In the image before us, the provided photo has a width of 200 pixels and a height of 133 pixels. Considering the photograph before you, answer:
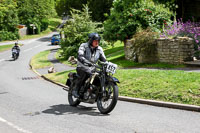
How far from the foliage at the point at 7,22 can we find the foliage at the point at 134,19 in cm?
4817

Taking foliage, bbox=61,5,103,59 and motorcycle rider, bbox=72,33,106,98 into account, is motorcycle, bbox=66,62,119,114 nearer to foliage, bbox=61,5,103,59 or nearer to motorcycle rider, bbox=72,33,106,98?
motorcycle rider, bbox=72,33,106,98

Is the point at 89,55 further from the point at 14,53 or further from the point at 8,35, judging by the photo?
the point at 8,35

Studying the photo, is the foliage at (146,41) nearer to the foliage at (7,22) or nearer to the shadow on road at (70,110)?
the shadow on road at (70,110)

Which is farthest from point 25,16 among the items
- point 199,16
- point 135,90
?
point 135,90

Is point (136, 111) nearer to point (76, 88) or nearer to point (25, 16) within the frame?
point (76, 88)

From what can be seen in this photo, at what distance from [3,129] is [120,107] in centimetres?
338

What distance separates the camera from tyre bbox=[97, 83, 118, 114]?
7.52 m

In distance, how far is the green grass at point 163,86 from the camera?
29.4ft

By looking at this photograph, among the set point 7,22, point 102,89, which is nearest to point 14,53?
point 102,89

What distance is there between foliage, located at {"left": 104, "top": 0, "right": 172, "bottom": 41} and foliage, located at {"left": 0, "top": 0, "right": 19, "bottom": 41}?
4817 cm

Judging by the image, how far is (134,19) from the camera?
1961cm

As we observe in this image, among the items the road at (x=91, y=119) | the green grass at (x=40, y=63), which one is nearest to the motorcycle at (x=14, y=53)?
the green grass at (x=40, y=63)

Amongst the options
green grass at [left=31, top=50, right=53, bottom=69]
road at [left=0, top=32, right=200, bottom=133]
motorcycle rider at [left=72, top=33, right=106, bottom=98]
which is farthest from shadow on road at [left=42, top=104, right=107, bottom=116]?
green grass at [left=31, top=50, right=53, bottom=69]

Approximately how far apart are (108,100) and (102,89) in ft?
1.02
